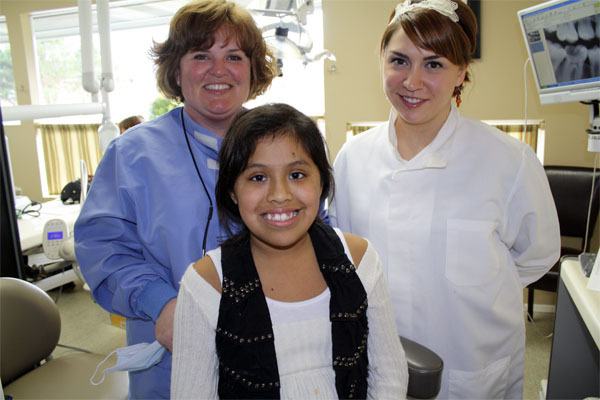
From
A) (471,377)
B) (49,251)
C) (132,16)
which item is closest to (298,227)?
(471,377)

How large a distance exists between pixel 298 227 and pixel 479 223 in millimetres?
530

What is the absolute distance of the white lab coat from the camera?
1147mm

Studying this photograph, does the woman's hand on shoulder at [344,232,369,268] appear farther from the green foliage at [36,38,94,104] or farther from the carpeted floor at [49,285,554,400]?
the green foliage at [36,38,94,104]

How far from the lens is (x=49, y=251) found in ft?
8.05

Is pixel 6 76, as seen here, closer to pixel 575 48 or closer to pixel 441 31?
pixel 441 31

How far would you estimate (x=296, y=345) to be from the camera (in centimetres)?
86

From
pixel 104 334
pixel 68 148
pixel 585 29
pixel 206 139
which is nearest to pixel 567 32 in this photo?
pixel 585 29

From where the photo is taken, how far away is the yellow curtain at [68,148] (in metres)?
5.12

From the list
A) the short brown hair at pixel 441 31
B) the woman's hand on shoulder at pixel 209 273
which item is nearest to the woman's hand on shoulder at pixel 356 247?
the woman's hand on shoulder at pixel 209 273

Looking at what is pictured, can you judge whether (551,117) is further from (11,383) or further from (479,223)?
(11,383)

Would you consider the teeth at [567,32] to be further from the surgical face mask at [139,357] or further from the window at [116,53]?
the window at [116,53]

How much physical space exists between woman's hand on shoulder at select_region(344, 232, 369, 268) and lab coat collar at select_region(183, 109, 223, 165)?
14.5 inches

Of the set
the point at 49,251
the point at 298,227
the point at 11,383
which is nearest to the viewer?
the point at 298,227

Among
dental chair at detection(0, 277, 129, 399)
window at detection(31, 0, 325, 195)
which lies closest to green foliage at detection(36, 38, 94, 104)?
window at detection(31, 0, 325, 195)
